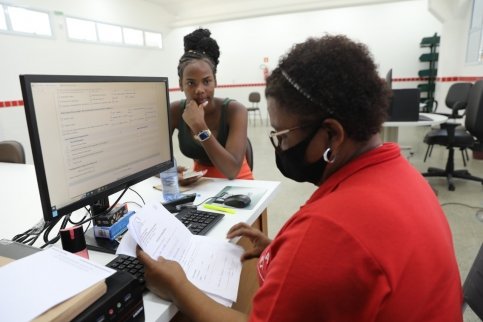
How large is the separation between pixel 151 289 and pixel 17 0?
5367mm

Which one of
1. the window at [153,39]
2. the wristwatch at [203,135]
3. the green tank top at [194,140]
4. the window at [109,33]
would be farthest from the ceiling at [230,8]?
the wristwatch at [203,135]

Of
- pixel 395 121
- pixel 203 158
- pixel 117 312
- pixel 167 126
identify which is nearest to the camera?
pixel 117 312

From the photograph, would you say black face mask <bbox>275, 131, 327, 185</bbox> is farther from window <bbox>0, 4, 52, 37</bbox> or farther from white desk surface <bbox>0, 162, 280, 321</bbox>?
window <bbox>0, 4, 52, 37</bbox>

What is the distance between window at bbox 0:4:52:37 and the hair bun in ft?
12.9

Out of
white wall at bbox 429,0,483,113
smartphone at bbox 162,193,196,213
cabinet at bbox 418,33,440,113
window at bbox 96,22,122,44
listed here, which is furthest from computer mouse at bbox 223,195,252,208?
cabinet at bbox 418,33,440,113

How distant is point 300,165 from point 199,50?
49.4 inches

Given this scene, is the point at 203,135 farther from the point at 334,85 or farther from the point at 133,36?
the point at 133,36

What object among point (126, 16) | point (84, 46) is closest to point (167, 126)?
point (84, 46)

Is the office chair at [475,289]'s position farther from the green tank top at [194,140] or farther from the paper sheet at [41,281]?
the green tank top at [194,140]

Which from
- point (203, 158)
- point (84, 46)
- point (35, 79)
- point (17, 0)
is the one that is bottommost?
point (203, 158)

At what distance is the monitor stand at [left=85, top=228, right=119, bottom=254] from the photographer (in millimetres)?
914

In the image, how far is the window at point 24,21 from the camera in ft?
14.1

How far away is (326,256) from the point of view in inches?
19.2

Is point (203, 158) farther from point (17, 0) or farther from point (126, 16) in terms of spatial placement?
point (126, 16)
